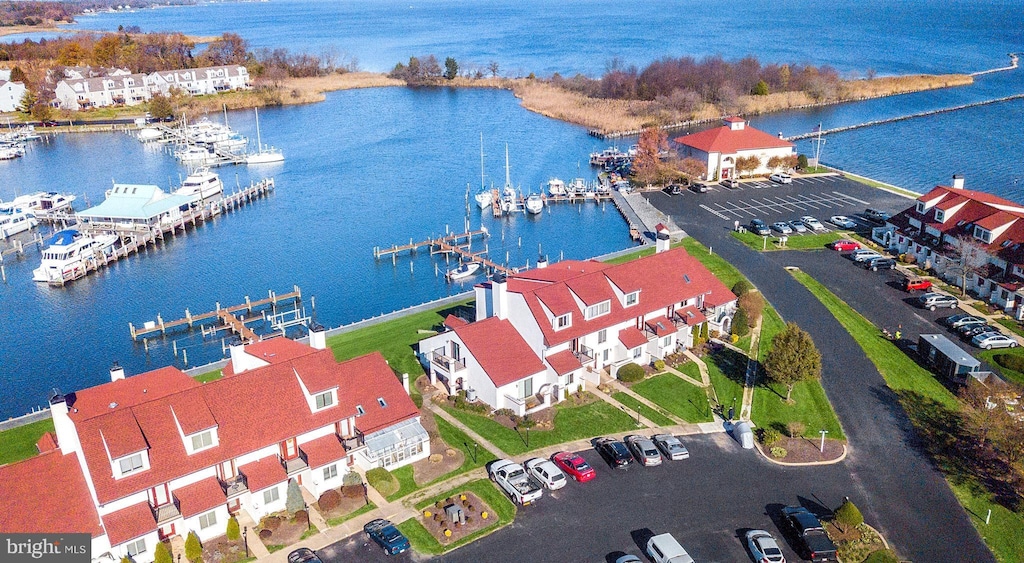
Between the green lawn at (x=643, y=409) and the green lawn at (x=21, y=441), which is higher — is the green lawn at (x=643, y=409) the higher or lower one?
the lower one

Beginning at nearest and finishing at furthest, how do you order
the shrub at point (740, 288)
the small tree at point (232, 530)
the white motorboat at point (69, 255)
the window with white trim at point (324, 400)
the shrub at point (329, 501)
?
the small tree at point (232, 530) → the shrub at point (329, 501) → the window with white trim at point (324, 400) → the shrub at point (740, 288) → the white motorboat at point (69, 255)

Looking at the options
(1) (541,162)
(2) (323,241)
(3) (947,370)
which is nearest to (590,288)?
(3) (947,370)

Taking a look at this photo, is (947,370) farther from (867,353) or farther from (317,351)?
(317,351)

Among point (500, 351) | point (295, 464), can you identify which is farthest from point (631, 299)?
point (295, 464)

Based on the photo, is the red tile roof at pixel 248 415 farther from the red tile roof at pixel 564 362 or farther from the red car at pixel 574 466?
the red tile roof at pixel 564 362

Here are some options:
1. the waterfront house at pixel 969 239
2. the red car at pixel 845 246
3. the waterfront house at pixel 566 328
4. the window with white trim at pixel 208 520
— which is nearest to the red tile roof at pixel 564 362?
the waterfront house at pixel 566 328

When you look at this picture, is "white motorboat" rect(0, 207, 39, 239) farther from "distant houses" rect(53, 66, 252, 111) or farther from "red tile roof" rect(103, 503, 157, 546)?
"distant houses" rect(53, 66, 252, 111)
